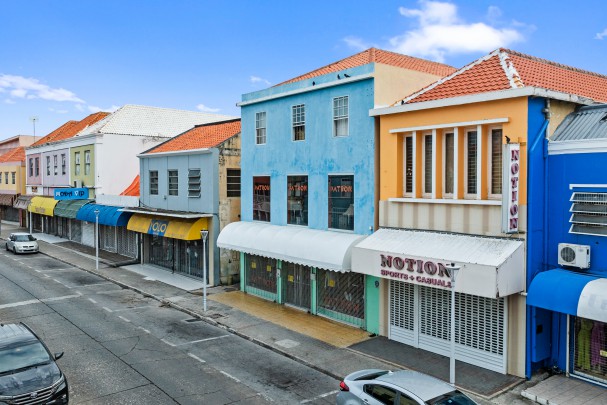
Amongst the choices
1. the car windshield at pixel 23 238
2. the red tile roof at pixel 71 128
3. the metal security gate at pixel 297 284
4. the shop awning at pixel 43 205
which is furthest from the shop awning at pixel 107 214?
the metal security gate at pixel 297 284

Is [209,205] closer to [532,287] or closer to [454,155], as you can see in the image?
[454,155]

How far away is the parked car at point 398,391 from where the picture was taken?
10.2 m

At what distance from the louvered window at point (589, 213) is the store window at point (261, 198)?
527 inches

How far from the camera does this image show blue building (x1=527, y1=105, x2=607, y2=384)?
13.4 meters

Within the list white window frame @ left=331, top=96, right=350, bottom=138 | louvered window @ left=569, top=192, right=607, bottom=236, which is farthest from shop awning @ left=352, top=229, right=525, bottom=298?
white window frame @ left=331, top=96, right=350, bottom=138

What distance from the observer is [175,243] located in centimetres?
3089

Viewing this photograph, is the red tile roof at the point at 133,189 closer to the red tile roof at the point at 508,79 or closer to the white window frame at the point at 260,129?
the white window frame at the point at 260,129

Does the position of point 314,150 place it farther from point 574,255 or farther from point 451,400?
point 451,400

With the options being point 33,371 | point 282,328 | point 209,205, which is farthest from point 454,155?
point 209,205

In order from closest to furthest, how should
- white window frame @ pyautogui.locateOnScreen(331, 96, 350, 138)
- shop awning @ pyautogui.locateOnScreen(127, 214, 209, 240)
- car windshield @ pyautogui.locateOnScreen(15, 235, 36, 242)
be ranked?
white window frame @ pyautogui.locateOnScreen(331, 96, 350, 138)
shop awning @ pyautogui.locateOnScreen(127, 214, 209, 240)
car windshield @ pyautogui.locateOnScreen(15, 235, 36, 242)

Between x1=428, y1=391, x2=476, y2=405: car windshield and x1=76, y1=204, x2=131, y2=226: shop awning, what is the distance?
27.8m

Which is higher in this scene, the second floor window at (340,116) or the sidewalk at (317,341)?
the second floor window at (340,116)

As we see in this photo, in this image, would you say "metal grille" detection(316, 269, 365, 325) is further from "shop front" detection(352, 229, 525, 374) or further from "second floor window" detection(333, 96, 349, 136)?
"second floor window" detection(333, 96, 349, 136)

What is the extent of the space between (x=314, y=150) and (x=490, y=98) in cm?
818
